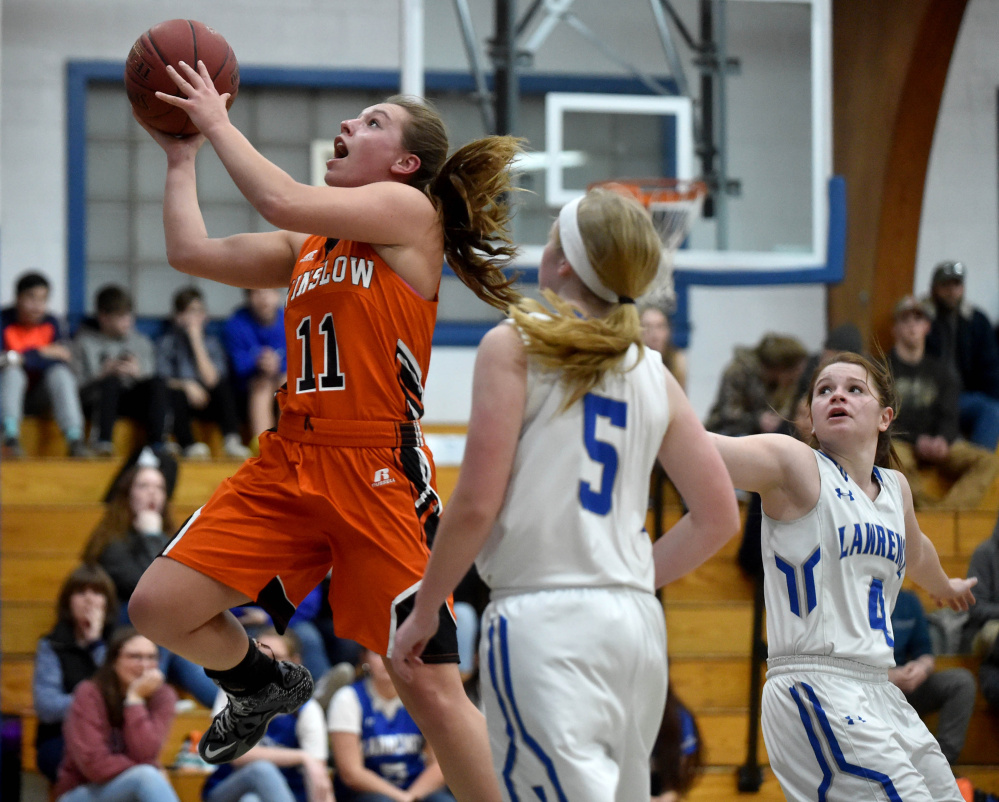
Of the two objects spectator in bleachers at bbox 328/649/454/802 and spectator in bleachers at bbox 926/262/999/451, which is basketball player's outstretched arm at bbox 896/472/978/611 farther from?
spectator in bleachers at bbox 926/262/999/451

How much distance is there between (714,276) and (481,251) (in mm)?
5635

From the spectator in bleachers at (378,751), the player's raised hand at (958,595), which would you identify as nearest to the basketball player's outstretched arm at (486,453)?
the player's raised hand at (958,595)

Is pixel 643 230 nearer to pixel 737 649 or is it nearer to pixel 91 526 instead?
pixel 737 649

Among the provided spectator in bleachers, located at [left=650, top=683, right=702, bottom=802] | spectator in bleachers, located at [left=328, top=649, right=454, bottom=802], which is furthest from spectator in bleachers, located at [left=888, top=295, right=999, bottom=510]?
spectator in bleachers, located at [left=328, top=649, right=454, bottom=802]

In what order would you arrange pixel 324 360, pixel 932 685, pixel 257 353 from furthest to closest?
pixel 257 353 → pixel 932 685 → pixel 324 360

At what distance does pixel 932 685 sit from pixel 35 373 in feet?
20.8

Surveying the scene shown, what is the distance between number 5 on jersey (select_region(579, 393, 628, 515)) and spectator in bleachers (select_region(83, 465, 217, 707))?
4.57 meters

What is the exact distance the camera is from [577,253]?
2.53m

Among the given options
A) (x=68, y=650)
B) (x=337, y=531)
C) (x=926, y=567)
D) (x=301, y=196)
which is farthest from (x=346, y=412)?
(x=68, y=650)

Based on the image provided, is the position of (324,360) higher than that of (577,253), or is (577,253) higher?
(577,253)

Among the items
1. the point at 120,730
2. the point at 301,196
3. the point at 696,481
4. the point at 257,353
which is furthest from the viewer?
the point at 257,353

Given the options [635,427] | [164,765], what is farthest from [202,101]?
[164,765]

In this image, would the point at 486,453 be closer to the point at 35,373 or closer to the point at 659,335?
the point at 659,335

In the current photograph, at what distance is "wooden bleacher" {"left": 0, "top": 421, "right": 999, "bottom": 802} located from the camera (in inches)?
258
